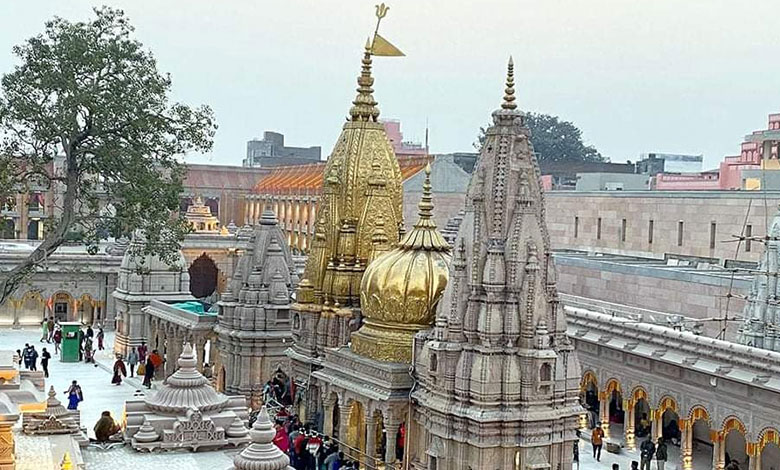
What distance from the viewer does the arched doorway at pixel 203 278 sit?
183ft

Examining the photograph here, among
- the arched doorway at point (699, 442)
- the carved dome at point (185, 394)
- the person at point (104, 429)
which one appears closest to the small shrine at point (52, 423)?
the person at point (104, 429)

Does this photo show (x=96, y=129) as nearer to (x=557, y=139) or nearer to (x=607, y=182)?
(x=607, y=182)

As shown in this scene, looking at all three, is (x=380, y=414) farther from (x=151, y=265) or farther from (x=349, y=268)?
(x=151, y=265)

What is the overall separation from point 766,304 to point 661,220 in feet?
36.6

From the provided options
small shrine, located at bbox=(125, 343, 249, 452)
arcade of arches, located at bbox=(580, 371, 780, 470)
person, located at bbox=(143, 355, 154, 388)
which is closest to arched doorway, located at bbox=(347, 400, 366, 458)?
small shrine, located at bbox=(125, 343, 249, 452)

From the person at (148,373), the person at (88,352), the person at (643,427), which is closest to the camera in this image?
the person at (643,427)

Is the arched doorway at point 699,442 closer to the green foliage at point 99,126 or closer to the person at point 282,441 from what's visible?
the person at point 282,441

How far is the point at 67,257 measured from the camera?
150 ft

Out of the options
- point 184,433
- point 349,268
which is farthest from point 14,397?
point 349,268

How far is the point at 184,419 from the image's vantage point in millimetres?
21438

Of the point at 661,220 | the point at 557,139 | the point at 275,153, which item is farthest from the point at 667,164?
the point at 661,220

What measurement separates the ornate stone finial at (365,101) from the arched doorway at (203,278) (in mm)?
30197

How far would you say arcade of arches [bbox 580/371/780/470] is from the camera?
865 inches

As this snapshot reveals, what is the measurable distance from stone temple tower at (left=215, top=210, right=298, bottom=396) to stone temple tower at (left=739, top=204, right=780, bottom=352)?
11964 millimetres
